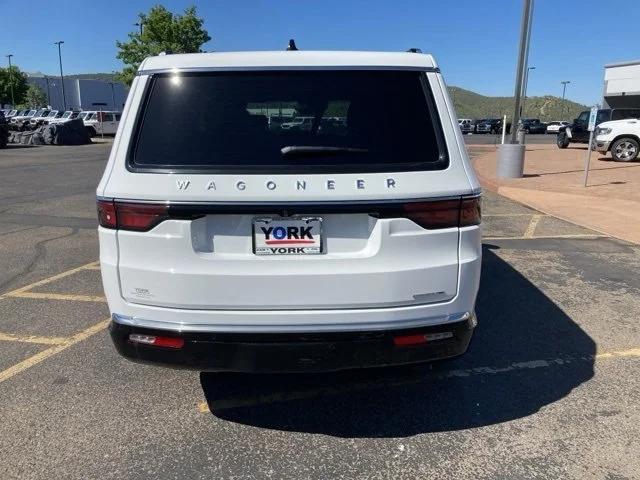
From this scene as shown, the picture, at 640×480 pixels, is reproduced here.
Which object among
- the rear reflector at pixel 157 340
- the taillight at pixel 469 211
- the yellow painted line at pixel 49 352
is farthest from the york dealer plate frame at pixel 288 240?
the yellow painted line at pixel 49 352

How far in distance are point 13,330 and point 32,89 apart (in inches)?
3866

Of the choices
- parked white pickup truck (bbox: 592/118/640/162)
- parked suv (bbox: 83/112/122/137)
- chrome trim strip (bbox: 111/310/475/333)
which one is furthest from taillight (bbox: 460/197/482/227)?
parked suv (bbox: 83/112/122/137)

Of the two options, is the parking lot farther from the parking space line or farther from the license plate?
the license plate

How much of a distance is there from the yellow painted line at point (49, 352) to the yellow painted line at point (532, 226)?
20.2 feet

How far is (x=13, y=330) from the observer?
435cm

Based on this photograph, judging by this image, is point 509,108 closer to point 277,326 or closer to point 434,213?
point 434,213

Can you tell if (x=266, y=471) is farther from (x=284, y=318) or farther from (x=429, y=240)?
(x=429, y=240)

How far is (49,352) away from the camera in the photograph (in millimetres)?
3936

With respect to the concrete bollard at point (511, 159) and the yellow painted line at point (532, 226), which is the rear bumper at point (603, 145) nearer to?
the concrete bollard at point (511, 159)

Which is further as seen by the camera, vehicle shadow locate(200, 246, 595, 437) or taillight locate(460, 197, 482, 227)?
vehicle shadow locate(200, 246, 595, 437)

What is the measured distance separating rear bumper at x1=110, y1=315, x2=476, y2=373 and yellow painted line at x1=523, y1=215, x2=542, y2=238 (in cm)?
600

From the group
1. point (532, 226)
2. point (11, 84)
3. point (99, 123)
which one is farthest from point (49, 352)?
point (11, 84)

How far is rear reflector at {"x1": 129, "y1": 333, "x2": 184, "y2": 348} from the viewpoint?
2.66 metres

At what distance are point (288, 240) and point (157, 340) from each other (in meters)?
0.82
